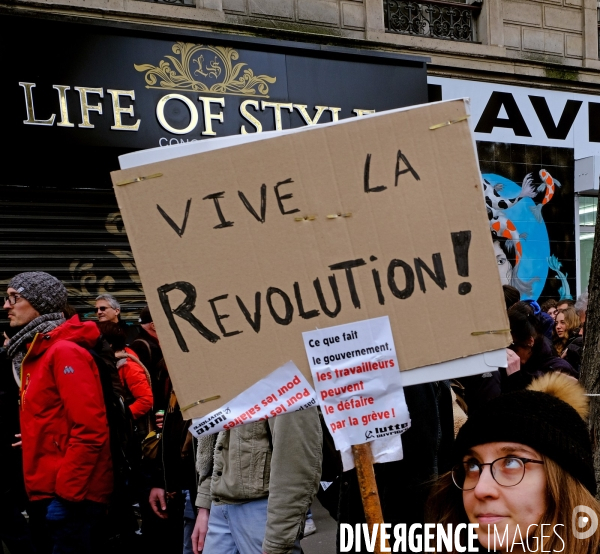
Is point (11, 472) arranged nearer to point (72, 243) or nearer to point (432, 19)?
point (72, 243)

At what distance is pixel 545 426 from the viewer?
1789mm

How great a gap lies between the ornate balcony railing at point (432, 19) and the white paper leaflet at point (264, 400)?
32.4ft

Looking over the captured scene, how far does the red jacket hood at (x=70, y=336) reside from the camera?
3861 mm

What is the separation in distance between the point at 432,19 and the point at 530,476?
34.8ft

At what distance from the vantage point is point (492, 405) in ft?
6.21

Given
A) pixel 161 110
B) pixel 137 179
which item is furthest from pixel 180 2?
pixel 137 179

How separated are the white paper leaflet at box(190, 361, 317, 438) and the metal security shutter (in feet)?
23.6

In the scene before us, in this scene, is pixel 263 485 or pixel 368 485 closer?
pixel 368 485

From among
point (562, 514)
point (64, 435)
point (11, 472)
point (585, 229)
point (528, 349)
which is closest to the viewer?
point (562, 514)

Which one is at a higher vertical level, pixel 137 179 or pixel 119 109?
pixel 119 109

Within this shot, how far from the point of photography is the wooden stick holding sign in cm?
193

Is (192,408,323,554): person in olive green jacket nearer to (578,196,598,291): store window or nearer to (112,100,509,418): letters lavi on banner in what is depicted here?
(112,100,509,418): letters lavi on banner

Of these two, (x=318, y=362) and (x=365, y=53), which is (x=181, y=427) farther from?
(x=365, y=53)

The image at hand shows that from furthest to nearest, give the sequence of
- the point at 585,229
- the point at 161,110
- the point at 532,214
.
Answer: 1. the point at 585,229
2. the point at 532,214
3. the point at 161,110
